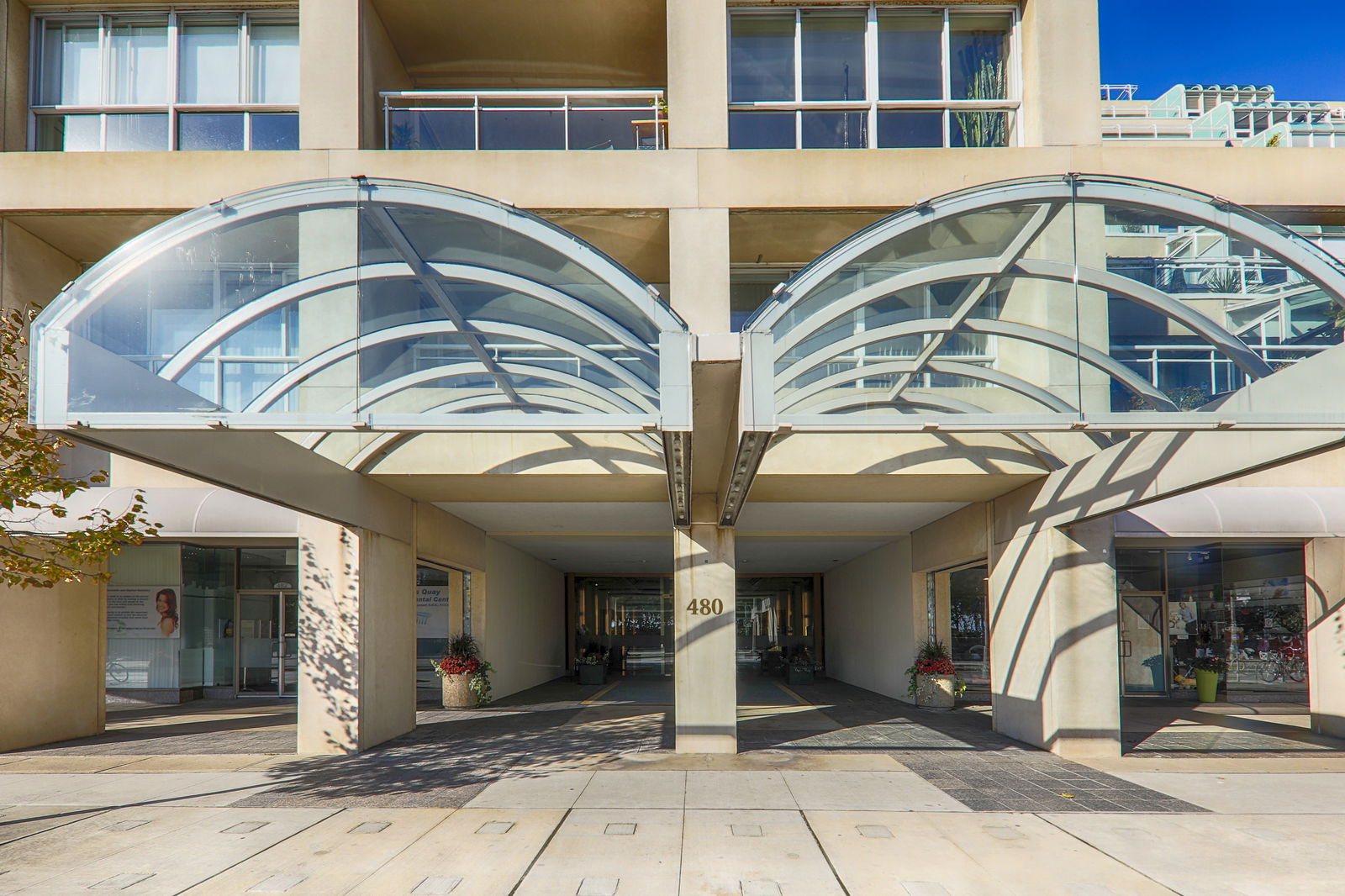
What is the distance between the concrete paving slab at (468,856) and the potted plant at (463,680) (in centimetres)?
927

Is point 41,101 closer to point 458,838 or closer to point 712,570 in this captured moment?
point 712,570

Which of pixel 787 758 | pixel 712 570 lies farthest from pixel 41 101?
pixel 787 758

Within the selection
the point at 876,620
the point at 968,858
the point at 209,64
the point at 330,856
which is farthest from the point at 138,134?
the point at 876,620

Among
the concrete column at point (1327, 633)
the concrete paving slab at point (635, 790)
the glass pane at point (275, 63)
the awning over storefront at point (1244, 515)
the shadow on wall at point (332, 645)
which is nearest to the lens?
the concrete paving slab at point (635, 790)

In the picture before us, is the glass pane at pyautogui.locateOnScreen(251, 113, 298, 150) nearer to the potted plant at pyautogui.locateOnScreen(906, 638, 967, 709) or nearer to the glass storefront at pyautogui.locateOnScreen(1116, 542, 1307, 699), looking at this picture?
the potted plant at pyautogui.locateOnScreen(906, 638, 967, 709)

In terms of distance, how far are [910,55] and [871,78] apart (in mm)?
808

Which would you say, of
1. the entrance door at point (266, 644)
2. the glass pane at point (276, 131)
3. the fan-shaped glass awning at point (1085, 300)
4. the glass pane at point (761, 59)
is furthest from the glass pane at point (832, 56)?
the entrance door at point (266, 644)

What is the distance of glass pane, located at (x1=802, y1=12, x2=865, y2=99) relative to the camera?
14.9 m

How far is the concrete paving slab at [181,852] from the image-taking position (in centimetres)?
703

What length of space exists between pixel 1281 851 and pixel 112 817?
1013 cm

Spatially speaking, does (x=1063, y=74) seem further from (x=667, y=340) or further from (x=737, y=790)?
(x=737, y=790)

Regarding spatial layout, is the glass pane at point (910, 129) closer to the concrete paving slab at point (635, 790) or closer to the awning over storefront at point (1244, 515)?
the awning over storefront at point (1244, 515)

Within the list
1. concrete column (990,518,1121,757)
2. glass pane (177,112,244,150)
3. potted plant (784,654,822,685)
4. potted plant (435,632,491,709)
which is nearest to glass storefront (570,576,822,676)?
potted plant (784,654,822,685)

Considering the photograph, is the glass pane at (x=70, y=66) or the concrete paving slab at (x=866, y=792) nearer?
the concrete paving slab at (x=866, y=792)
